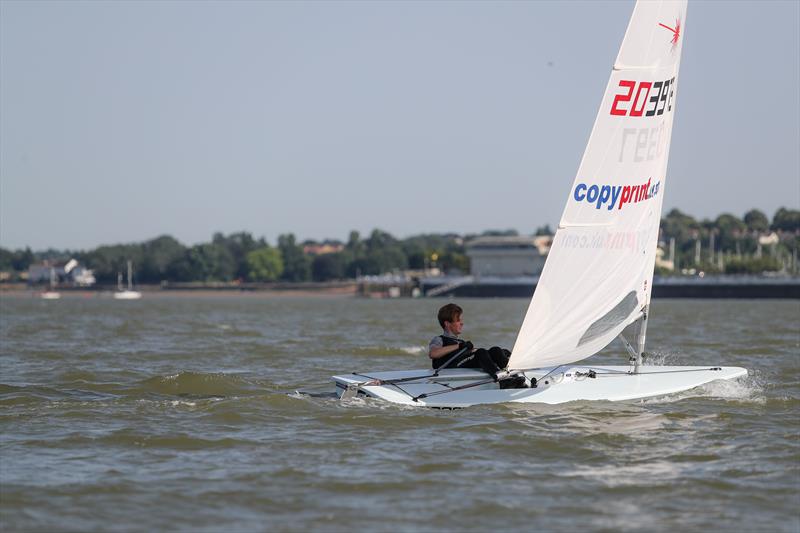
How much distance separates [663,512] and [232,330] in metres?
30.3

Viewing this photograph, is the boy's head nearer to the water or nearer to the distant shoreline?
the water

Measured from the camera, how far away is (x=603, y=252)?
1303cm

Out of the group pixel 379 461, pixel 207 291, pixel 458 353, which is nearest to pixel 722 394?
pixel 458 353

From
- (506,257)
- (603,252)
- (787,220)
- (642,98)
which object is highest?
(787,220)

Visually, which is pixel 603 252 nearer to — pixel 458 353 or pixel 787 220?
pixel 458 353

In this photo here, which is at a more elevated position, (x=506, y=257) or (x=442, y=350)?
(x=506, y=257)

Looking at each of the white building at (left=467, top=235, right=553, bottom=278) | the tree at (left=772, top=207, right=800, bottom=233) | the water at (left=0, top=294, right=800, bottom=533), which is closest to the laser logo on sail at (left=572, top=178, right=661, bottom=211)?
the water at (left=0, top=294, right=800, bottom=533)

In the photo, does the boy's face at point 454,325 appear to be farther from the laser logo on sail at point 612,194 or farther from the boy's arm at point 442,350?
the laser logo on sail at point 612,194

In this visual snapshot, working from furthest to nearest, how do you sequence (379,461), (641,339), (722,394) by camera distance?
(722,394) < (641,339) < (379,461)

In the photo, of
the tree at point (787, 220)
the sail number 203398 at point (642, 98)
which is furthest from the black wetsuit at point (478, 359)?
the tree at point (787, 220)

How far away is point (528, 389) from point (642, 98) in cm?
353

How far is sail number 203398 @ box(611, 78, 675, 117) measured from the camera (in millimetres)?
12773

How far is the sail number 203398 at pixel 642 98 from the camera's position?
41.9ft

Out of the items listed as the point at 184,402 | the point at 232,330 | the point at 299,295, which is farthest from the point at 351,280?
the point at 184,402
